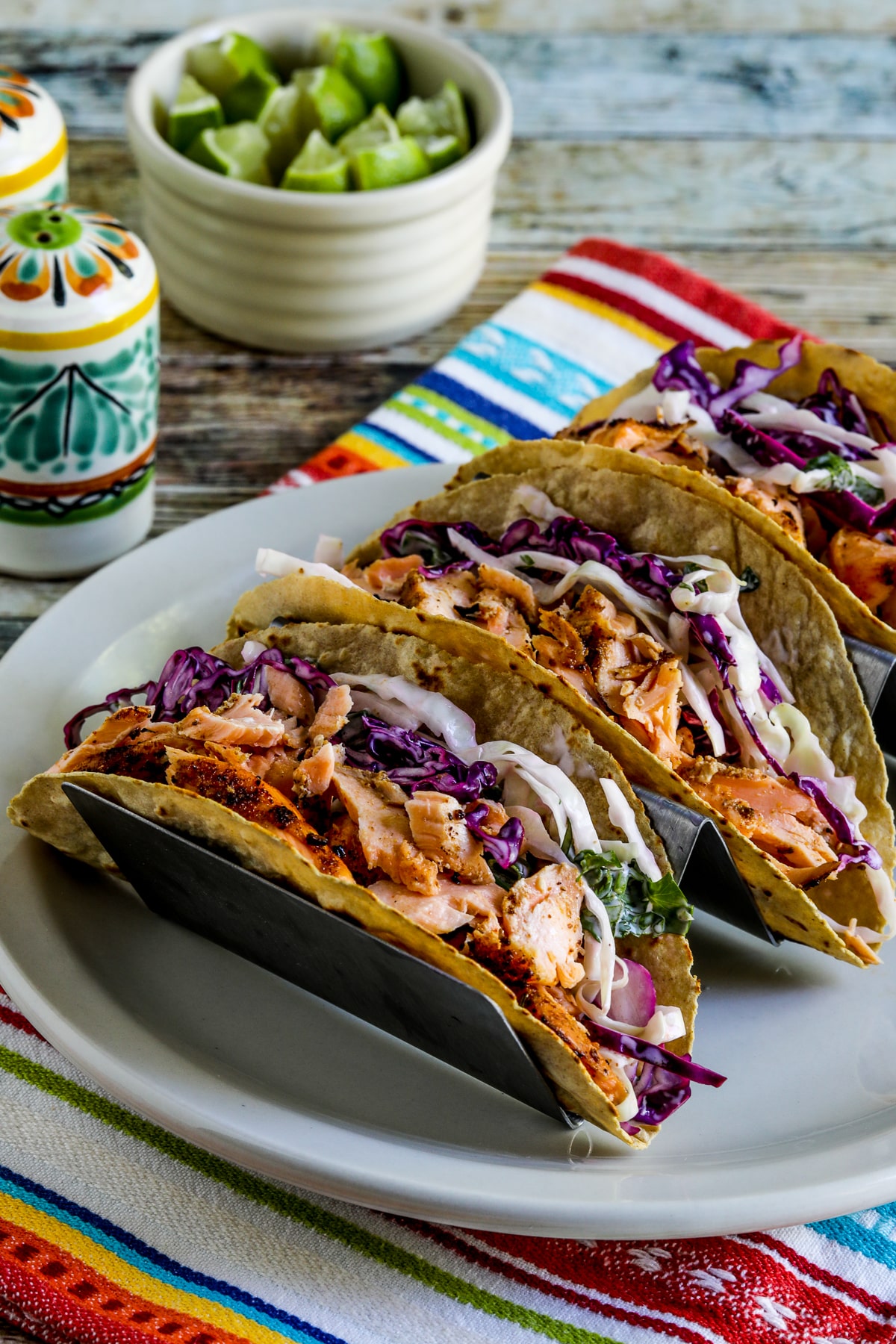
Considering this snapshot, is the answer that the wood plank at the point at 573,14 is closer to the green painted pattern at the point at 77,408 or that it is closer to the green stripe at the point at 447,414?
the green stripe at the point at 447,414

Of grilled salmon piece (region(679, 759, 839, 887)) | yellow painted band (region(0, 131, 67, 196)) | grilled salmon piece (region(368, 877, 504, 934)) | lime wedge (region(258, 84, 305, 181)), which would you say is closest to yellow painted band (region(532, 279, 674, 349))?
lime wedge (region(258, 84, 305, 181))

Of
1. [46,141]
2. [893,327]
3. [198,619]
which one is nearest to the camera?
[198,619]

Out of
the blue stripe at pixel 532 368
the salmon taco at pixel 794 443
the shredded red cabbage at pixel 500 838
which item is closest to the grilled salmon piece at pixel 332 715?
Result: the shredded red cabbage at pixel 500 838

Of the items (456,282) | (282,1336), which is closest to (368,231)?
(456,282)

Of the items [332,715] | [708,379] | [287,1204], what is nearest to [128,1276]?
[287,1204]

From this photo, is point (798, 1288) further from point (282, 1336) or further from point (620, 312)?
point (620, 312)

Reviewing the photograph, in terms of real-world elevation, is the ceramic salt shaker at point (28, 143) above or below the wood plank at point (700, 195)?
above
